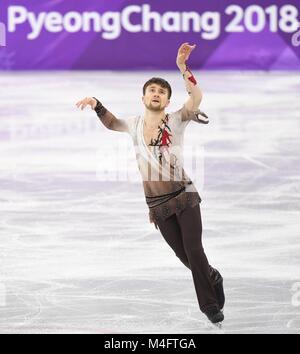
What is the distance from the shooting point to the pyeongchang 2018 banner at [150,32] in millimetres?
4199

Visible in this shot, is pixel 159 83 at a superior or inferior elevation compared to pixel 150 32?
inferior

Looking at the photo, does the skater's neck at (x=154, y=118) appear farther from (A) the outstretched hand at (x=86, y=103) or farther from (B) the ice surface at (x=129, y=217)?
(A) the outstretched hand at (x=86, y=103)

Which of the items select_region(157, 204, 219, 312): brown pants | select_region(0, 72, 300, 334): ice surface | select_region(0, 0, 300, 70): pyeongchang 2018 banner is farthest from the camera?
select_region(0, 0, 300, 70): pyeongchang 2018 banner

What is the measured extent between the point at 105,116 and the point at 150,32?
0.52 metres

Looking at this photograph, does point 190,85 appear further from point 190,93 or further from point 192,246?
point 192,246

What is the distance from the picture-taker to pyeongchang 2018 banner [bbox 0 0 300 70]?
4.20m

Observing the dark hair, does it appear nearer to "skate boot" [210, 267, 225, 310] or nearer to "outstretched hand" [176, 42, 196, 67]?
"outstretched hand" [176, 42, 196, 67]

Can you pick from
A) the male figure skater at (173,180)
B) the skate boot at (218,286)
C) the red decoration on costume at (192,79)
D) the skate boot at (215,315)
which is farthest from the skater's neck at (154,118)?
the skate boot at (215,315)

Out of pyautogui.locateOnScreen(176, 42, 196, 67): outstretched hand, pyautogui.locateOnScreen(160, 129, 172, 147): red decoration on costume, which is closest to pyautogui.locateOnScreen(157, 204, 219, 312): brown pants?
pyautogui.locateOnScreen(160, 129, 172, 147): red decoration on costume

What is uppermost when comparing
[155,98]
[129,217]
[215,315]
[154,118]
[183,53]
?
[183,53]

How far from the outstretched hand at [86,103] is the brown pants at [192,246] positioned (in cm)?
67

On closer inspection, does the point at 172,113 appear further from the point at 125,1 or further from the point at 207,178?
the point at 125,1

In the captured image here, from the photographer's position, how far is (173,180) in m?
3.97

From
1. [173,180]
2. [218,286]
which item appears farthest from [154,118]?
[218,286]
